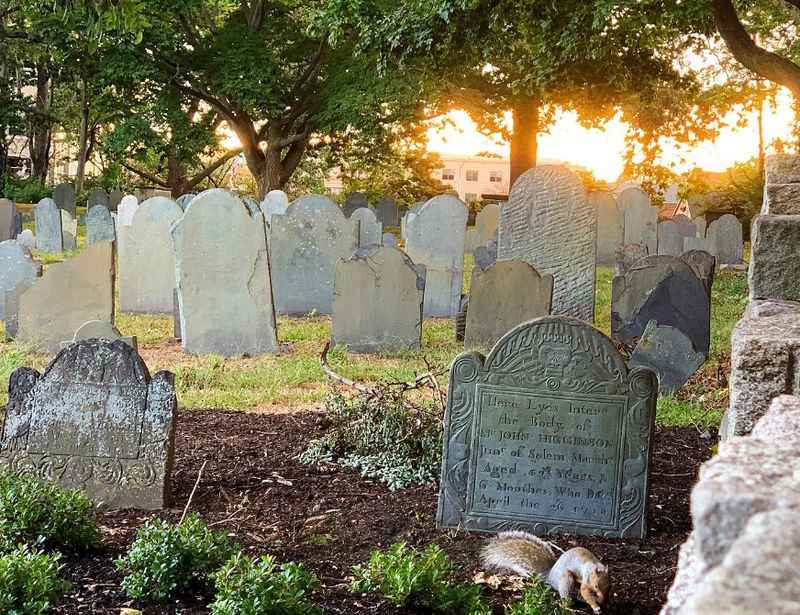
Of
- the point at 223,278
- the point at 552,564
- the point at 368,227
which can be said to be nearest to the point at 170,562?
the point at 552,564

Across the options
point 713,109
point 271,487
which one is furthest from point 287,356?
point 713,109

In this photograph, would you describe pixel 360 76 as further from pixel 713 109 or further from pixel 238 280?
pixel 238 280

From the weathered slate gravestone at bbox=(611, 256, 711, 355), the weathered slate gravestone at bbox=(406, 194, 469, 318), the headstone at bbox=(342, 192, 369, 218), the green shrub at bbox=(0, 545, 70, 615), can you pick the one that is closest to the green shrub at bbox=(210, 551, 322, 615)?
the green shrub at bbox=(0, 545, 70, 615)

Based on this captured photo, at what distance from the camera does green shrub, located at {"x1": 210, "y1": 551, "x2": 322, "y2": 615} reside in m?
3.66

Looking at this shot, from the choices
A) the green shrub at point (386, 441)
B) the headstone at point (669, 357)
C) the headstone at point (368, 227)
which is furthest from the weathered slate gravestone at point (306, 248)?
the green shrub at point (386, 441)

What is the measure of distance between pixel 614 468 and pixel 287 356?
5963 mm

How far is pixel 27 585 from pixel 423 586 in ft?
4.70

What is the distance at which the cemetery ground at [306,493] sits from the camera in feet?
14.7

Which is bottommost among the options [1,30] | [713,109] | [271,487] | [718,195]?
[271,487]

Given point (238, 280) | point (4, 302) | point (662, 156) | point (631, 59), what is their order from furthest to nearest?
point (662, 156) → point (631, 59) → point (4, 302) → point (238, 280)

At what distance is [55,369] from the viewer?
5.63 metres

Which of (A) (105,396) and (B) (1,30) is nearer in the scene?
(A) (105,396)

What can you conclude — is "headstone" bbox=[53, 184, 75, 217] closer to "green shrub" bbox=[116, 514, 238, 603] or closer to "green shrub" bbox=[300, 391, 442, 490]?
"green shrub" bbox=[300, 391, 442, 490]

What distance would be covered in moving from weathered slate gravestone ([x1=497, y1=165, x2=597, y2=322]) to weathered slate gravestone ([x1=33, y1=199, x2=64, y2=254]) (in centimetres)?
1150
